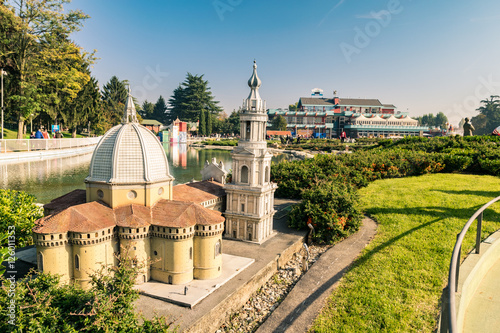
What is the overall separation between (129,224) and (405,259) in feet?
50.3

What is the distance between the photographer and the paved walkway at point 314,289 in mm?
14477

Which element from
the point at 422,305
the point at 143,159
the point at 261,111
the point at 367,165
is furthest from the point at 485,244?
the point at 367,165

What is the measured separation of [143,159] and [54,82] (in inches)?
1991

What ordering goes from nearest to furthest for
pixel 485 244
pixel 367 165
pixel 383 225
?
pixel 485 244 → pixel 383 225 → pixel 367 165

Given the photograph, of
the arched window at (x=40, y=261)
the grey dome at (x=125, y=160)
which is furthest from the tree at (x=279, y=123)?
the arched window at (x=40, y=261)

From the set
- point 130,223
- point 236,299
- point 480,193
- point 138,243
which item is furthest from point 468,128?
point 130,223

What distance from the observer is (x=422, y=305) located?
15.0 metres

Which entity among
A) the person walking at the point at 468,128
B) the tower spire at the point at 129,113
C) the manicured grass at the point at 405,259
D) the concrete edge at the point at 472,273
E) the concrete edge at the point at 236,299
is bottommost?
the concrete edge at the point at 236,299

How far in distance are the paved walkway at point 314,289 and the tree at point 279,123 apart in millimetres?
88738

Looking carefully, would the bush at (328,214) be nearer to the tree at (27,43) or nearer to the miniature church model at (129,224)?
the miniature church model at (129,224)

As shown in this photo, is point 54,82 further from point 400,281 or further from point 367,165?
point 400,281

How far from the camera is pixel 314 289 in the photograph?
17.1 metres

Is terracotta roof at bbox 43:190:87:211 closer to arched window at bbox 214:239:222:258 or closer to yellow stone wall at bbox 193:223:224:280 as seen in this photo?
yellow stone wall at bbox 193:223:224:280

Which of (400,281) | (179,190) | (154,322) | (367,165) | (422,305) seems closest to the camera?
(154,322)
